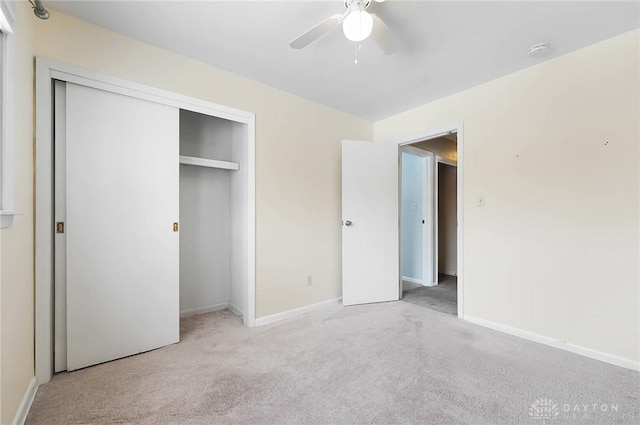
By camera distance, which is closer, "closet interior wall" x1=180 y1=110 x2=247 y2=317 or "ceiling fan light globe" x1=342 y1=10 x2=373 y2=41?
"ceiling fan light globe" x1=342 y1=10 x2=373 y2=41

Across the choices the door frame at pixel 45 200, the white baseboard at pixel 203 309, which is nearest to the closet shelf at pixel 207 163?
the door frame at pixel 45 200

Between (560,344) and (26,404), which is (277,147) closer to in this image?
(26,404)

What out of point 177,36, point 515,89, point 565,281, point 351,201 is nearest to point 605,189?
point 565,281

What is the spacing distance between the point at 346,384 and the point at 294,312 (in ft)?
4.15

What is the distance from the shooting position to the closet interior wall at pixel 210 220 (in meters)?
2.85

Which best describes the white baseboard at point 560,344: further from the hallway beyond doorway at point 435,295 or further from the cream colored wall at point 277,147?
the cream colored wall at point 277,147

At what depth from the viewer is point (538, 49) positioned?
203cm

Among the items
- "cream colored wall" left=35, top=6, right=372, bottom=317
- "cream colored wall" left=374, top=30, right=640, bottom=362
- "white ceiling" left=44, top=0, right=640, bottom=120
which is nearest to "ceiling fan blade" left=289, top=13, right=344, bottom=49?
"white ceiling" left=44, top=0, right=640, bottom=120

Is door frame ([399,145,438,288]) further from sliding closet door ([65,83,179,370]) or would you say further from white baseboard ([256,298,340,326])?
sliding closet door ([65,83,179,370])

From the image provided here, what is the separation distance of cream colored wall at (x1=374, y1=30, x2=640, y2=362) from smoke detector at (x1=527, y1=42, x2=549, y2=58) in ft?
0.70

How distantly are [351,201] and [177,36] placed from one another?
219 centimetres

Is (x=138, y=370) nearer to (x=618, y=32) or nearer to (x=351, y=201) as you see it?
(x=351, y=201)

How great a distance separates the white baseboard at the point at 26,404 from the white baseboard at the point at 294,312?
1456 mm

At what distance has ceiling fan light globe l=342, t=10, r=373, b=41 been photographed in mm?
1426
